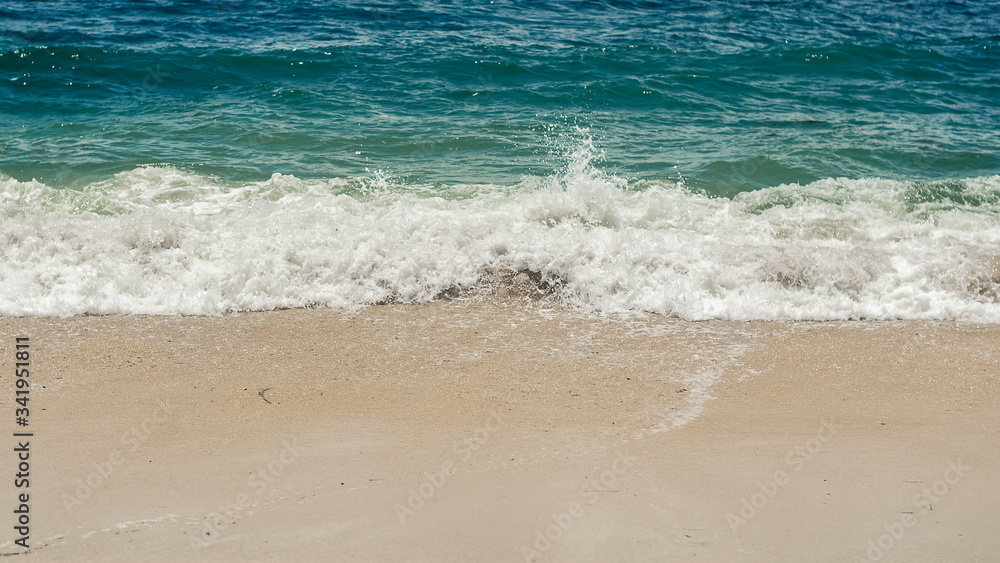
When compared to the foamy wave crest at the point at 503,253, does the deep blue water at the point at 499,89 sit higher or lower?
higher

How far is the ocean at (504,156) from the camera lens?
5348 millimetres

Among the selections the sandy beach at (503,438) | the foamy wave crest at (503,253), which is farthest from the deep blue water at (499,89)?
the sandy beach at (503,438)

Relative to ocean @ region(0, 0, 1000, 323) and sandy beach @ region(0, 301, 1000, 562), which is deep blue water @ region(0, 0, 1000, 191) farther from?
sandy beach @ region(0, 301, 1000, 562)

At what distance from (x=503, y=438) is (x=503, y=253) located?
7.67 feet

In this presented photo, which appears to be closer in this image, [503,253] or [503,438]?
[503,438]

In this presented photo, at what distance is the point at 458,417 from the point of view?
3.74 meters

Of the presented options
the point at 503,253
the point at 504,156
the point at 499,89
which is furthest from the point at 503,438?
the point at 499,89

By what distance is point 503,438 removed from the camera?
11.6ft

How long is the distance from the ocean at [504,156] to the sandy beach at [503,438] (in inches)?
19.8

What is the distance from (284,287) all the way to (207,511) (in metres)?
2.49

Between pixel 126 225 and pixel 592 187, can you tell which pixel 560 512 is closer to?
pixel 592 187

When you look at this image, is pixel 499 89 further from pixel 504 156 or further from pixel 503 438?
pixel 503 438

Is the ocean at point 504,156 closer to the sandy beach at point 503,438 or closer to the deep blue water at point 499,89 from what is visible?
the deep blue water at point 499,89

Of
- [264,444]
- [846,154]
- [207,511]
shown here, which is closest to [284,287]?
[264,444]
